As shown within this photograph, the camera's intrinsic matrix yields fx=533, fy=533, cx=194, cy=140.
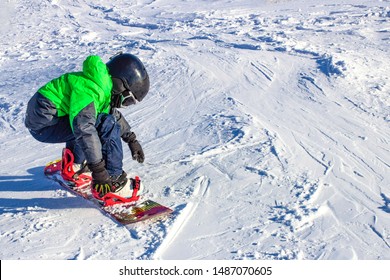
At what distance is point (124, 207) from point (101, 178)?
0.38 m

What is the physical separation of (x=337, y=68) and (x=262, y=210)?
12.4 ft

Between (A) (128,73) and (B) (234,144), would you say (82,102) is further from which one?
(B) (234,144)

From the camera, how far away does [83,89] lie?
400 centimetres

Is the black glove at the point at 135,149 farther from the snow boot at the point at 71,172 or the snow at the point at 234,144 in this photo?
the snow boot at the point at 71,172

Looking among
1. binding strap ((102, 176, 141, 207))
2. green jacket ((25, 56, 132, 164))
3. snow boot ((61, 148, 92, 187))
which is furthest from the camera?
snow boot ((61, 148, 92, 187))

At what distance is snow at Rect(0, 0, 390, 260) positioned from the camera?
3.82m

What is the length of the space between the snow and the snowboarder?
38cm

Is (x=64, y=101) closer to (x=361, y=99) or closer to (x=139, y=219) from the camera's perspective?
(x=139, y=219)

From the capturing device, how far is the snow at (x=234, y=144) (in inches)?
150

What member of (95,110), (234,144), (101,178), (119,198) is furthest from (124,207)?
(234,144)

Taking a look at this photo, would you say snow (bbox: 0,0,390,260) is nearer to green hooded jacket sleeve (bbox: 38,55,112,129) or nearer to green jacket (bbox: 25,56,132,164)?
green jacket (bbox: 25,56,132,164)

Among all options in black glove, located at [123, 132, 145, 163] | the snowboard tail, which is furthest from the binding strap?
black glove, located at [123, 132, 145, 163]

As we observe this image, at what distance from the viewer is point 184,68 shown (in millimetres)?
8039
